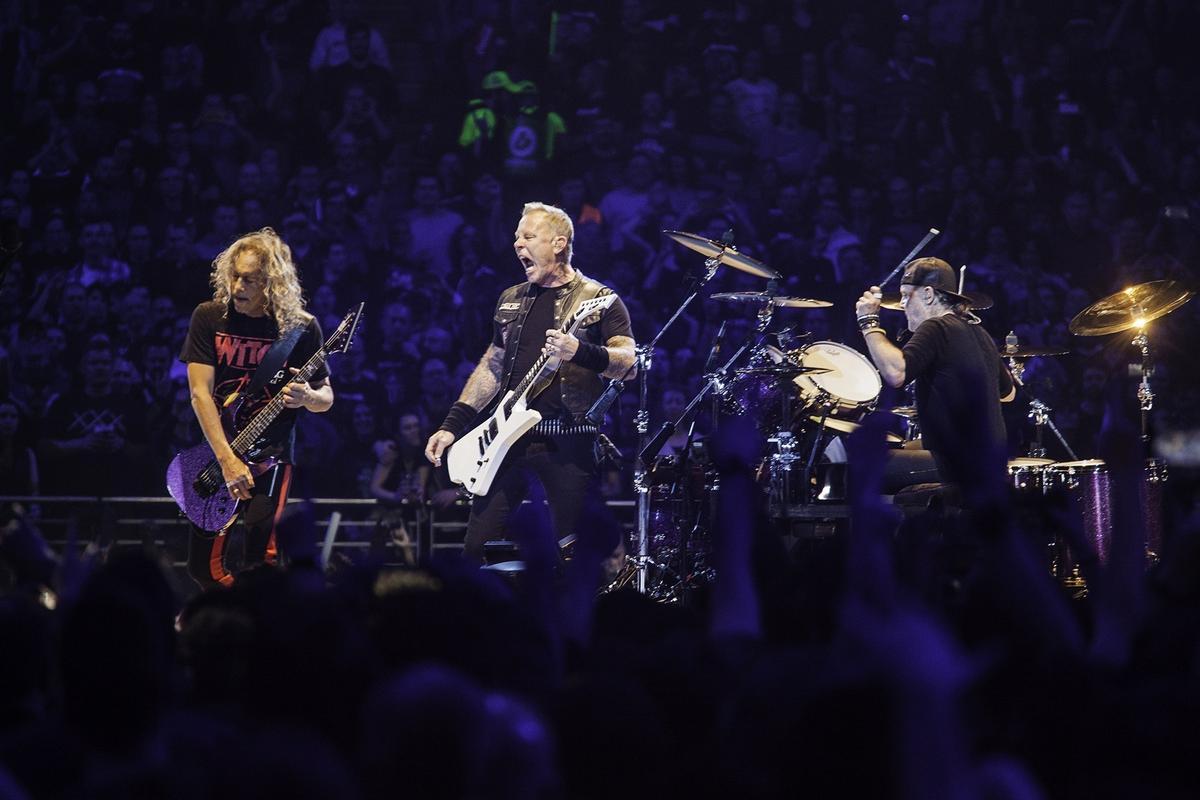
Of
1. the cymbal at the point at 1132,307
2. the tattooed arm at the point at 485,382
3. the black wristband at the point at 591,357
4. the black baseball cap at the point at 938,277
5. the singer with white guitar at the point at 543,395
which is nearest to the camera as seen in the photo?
the black wristband at the point at 591,357

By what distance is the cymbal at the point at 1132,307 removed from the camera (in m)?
8.04

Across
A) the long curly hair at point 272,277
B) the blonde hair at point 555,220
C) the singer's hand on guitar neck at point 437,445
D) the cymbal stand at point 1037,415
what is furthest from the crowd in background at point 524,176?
the blonde hair at point 555,220

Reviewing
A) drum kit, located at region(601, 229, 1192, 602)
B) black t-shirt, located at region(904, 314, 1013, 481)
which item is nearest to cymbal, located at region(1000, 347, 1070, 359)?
drum kit, located at region(601, 229, 1192, 602)

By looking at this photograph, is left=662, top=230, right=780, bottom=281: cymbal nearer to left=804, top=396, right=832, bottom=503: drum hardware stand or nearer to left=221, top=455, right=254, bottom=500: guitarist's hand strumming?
left=804, top=396, right=832, bottom=503: drum hardware stand

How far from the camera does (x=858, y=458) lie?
2432mm

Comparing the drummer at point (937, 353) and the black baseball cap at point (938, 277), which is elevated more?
the black baseball cap at point (938, 277)

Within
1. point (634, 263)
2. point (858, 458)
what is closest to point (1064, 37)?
point (634, 263)

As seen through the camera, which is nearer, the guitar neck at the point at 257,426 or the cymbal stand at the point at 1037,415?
the guitar neck at the point at 257,426

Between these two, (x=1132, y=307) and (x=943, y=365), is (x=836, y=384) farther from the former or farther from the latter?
(x=1132, y=307)

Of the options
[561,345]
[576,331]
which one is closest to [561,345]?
[561,345]

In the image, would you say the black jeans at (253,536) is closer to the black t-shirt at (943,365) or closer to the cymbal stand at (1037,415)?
the black t-shirt at (943,365)

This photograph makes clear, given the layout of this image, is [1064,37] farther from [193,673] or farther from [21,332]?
[193,673]

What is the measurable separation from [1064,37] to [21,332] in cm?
967

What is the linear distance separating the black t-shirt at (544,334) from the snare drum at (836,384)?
1708 millimetres
